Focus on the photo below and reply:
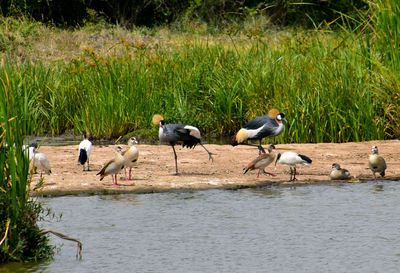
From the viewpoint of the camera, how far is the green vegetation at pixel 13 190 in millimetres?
6078

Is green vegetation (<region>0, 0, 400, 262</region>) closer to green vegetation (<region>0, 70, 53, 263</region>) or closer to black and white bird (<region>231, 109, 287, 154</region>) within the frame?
black and white bird (<region>231, 109, 287, 154</region>)

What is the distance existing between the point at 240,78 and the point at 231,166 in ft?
14.5

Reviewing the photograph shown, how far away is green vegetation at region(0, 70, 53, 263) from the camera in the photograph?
6078 millimetres

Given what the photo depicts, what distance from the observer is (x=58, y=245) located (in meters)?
7.15

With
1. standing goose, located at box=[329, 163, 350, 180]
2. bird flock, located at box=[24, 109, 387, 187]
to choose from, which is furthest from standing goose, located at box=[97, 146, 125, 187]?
standing goose, located at box=[329, 163, 350, 180]

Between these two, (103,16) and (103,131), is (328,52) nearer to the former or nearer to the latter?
(103,131)

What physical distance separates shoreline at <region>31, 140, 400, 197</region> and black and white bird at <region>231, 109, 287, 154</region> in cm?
29

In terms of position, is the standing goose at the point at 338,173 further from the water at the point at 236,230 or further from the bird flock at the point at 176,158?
the water at the point at 236,230

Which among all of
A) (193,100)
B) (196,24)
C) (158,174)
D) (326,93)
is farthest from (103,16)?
(158,174)

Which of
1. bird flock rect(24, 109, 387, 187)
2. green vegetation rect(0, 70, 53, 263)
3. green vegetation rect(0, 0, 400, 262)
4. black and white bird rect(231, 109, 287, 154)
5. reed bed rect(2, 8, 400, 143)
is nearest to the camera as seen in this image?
green vegetation rect(0, 70, 53, 263)

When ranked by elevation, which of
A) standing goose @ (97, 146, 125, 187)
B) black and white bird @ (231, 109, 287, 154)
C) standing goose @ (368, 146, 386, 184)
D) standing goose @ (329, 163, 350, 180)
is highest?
black and white bird @ (231, 109, 287, 154)

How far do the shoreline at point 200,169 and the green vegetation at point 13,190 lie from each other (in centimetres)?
291

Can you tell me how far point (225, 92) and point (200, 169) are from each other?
15.4ft

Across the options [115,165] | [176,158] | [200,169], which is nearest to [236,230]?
[115,165]
